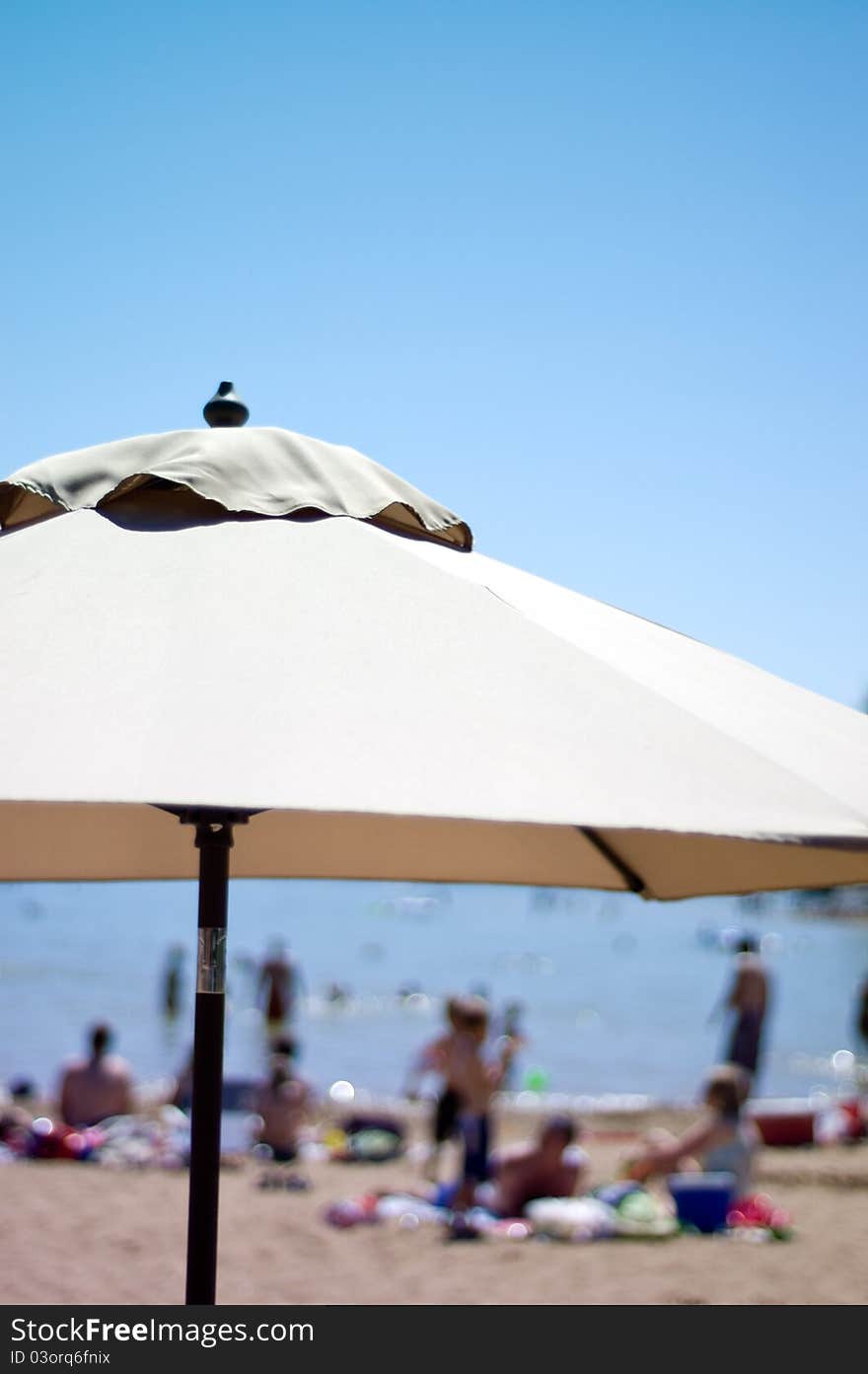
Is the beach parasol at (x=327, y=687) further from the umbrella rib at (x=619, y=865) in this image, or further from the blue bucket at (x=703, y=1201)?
the blue bucket at (x=703, y=1201)

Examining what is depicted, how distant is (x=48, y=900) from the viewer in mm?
123625

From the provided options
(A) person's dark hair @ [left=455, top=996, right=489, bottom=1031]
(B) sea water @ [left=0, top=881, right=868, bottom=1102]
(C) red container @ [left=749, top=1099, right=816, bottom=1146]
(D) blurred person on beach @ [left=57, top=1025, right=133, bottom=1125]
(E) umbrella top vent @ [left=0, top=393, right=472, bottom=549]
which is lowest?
(B) sea water @ [left=0, top=881, right=868, bottom=1102]

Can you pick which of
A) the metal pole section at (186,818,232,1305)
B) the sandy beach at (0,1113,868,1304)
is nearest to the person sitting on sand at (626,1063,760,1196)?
the sandy beach at (0,1113,868,1304)

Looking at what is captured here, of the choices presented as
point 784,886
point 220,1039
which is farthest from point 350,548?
point 784,886

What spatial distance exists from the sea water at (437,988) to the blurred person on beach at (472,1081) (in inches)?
51.6

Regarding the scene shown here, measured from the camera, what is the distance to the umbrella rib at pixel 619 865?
339cm

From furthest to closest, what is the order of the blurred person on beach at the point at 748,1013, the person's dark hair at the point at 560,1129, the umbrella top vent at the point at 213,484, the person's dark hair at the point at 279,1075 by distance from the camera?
the blurred person on beach at the point at 748,1013
the person's dark hair at the point at 279,1075
the person's dark hair at the point at 560,1129
the umbrella top vent at the point at 213,484

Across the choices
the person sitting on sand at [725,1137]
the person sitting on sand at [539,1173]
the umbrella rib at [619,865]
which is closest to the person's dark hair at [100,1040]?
the person sitting on sand at [539,1173]

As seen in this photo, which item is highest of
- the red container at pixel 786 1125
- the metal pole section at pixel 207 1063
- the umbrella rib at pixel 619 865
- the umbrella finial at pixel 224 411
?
the umbrella finial at pixel 224 411

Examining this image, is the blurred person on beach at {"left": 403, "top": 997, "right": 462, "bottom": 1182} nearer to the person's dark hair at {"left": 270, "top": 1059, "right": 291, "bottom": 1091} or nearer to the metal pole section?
the person's dark hair at {"left": 270, "top": 1059, "right": 291, "bottom": 1091}

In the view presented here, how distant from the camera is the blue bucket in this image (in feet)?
25.9

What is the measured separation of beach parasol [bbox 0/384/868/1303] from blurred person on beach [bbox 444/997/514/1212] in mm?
6098

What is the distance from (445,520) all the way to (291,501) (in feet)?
1.39

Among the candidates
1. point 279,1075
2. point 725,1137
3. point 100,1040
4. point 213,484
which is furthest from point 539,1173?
point 213,484
